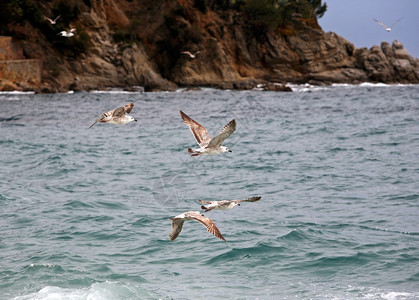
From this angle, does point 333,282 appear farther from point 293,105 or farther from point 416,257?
point 293,105

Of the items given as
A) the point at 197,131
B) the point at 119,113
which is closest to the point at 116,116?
the point at 119,113

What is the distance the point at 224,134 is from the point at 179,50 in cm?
6260

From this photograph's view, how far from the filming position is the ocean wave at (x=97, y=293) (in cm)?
984

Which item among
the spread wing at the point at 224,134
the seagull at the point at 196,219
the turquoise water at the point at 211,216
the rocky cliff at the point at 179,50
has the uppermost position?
the spread wing at the point at 224,134

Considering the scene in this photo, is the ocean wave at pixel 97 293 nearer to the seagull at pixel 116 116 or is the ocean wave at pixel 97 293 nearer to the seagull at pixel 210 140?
the seagull at pixel 210 140

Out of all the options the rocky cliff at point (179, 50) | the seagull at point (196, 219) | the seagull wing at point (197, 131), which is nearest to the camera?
the seagull at point (196, 219)

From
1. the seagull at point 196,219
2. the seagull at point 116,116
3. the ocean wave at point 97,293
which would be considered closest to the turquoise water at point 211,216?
the ocean wave at point 97,293

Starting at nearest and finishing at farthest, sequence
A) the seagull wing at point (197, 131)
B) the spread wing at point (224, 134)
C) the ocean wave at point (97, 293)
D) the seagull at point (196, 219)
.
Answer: the seagull at point (196, 219)
the spread wing at point (224, 134)
the ocean wave at point (97, 293)
the seagull wing at point (197, 131)

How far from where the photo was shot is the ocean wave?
9.84 m

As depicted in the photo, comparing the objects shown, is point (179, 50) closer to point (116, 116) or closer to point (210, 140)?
point (116, 116)

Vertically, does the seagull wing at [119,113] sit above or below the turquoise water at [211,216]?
above

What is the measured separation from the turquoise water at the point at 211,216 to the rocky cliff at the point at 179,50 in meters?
35.2

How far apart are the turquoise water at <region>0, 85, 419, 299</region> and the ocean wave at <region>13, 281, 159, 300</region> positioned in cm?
3

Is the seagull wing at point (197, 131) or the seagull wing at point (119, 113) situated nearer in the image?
the seagull wing at point (197, 131)
